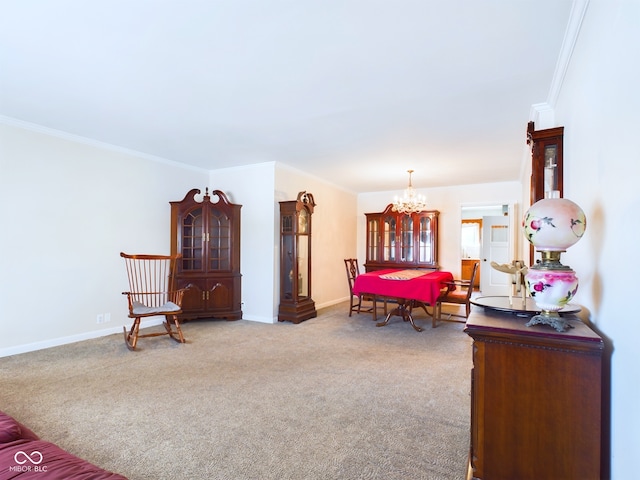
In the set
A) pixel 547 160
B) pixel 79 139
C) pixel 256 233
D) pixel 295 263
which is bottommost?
pixel 295 263

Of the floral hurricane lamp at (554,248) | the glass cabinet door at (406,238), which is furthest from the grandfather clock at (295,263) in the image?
the floral hurricane lamp at (554,248)

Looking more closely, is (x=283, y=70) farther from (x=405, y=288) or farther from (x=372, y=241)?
(x=372, y=241)

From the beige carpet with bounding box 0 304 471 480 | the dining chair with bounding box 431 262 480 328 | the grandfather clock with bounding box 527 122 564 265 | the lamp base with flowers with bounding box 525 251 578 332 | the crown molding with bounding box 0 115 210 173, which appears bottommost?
the beige carpet with bounding box 0 304 471 480

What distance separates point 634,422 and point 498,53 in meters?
2.24

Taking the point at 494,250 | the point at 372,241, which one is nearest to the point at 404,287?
the point at 372,241

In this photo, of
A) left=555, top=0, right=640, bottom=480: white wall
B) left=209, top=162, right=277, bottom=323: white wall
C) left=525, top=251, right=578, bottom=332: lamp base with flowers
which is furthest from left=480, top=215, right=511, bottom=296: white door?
left=525, top=251, right=578, bottom=332: lamp base with flowers

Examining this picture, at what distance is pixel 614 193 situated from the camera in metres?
1.32

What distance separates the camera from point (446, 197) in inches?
278

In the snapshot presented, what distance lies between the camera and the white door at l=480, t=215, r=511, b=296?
7.84 meters

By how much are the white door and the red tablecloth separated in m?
3.40

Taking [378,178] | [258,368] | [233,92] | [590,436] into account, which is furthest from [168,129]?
[590,436]

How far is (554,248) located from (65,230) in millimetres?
4725

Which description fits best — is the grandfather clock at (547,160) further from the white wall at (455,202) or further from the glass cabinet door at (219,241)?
the white wall at (455,202)

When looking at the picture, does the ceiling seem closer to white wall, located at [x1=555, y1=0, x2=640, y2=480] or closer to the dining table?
white wall, located at [x1=555, y1=0, x2=640, y2=480]
